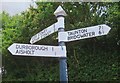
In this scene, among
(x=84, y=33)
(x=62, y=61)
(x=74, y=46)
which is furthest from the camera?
(x=74, y=46)

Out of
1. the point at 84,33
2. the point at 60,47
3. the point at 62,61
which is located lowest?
the point at 62,61

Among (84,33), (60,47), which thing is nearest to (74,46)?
(84,33)

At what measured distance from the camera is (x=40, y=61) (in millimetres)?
5285

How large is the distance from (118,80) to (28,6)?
2.52m

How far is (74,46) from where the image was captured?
16.6 feet

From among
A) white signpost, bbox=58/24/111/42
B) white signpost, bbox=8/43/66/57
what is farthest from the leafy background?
white signpost, bbox=8/43/66/57

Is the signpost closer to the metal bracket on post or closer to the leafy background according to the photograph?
the metal bracket on post

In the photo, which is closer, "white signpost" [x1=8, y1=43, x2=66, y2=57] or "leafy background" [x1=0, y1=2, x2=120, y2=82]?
"white signpost" [x1=8, y1=43, x2=66, y2=57]

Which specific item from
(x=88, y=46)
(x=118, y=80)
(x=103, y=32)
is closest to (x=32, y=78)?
(x=88, y=46)

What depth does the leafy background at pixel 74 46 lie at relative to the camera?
4751mm

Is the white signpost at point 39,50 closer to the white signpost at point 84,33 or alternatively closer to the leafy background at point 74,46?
the white signpost at point 84,33

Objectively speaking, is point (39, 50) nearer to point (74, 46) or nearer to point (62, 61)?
point (62, 61)

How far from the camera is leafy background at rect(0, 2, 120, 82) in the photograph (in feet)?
15.6

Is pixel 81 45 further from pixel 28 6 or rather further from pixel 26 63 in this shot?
pixel 28 6
